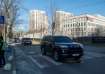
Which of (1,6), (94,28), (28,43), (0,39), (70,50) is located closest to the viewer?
(0,39)

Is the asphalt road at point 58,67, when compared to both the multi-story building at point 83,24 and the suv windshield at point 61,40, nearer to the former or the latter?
the suv windshield at point 61,40

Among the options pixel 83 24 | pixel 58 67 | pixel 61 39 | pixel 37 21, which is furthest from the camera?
pixel 83 24

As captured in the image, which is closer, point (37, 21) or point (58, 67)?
point (58, 67)

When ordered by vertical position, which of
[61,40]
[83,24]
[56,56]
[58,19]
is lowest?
[56,56]

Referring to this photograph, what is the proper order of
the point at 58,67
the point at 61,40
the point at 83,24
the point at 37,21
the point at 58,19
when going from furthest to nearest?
1. the point at 83,24
2. the point at 37,21
3. the point at 58,19
4. the point at 61,40
5. the point at 58,67

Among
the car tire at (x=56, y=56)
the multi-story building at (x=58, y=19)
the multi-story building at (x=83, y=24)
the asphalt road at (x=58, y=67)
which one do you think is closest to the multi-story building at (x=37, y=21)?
the multi-story building at (x=58, y=19)

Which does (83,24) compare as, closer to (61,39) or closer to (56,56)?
(61,39)

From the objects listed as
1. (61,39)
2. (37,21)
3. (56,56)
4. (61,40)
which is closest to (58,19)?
(37,21)

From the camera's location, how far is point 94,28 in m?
129

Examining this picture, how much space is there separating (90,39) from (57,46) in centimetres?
5569

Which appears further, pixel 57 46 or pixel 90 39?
pixel 90 39

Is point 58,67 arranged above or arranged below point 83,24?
below

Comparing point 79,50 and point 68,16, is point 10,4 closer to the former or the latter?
point 79,50

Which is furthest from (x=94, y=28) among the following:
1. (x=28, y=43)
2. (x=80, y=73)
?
(x=80, y=73)
